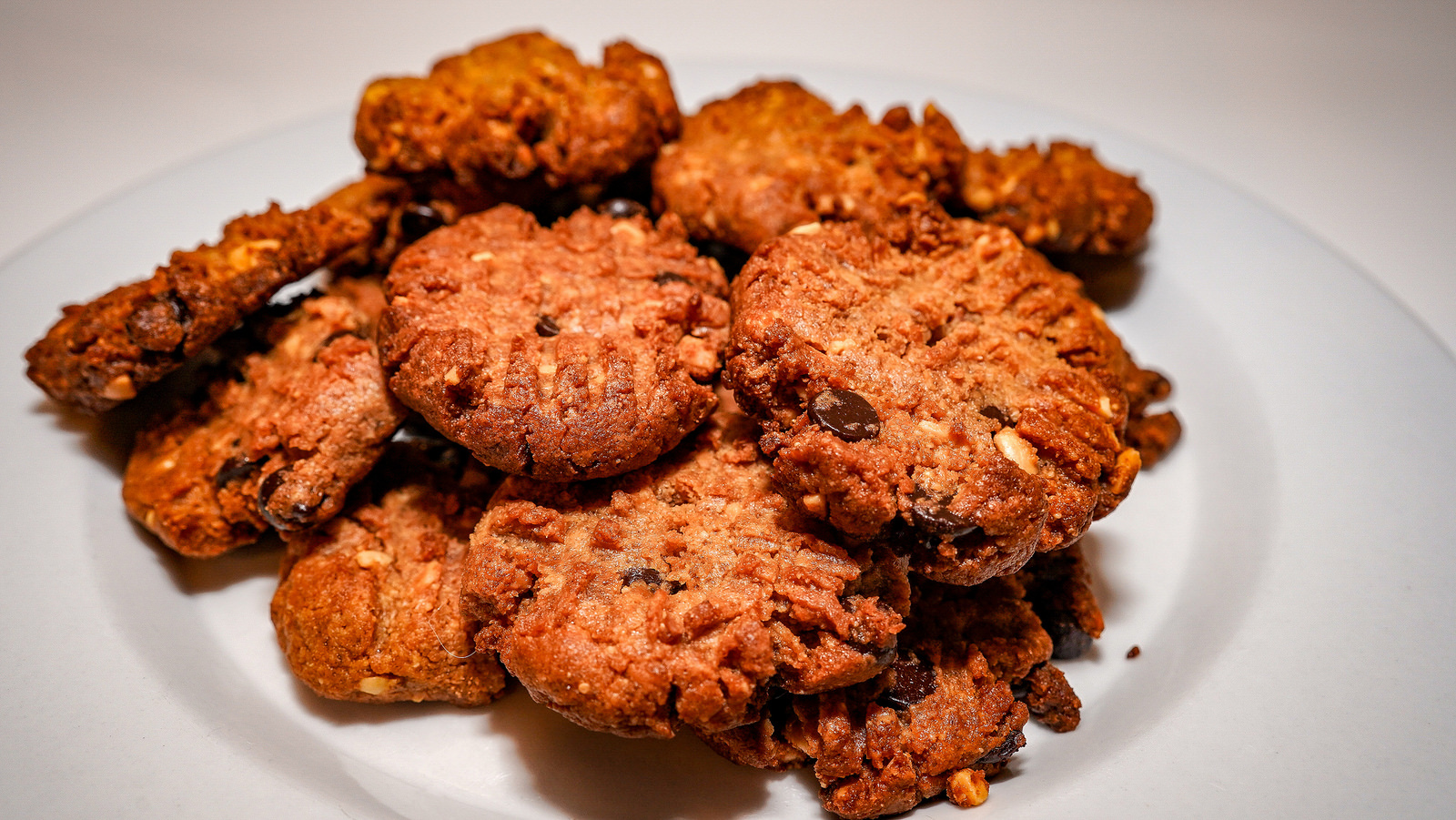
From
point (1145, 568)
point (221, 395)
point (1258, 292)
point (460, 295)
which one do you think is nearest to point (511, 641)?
point (460, 295)

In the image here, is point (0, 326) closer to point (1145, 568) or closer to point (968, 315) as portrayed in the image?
point (968, 315)

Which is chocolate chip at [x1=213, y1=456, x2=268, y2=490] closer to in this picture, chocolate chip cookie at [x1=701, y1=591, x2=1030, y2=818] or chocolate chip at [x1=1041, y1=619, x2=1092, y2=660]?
chocolate chip cookie at [x1=701, y1=591, x2=1030, y2=818]

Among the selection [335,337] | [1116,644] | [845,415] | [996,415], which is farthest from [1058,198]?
[335,337]

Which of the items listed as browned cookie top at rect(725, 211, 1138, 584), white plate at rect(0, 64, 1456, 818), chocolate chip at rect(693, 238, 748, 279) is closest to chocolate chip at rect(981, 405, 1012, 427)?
browned cookie top at rect(725, 211, 1138, 584)

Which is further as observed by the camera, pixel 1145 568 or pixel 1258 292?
pixel 1258 292

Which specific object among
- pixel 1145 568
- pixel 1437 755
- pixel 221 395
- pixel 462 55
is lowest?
pixel 1145 568

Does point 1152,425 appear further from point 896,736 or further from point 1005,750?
point 896,736
